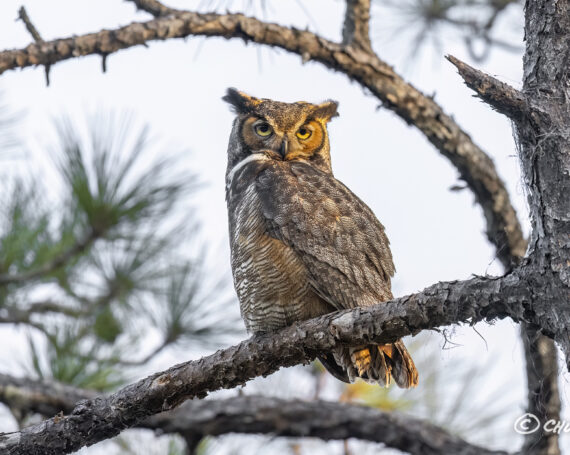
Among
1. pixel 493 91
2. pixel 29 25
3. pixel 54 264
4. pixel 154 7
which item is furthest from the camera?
pixel 54 264

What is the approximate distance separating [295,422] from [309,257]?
111 centimetres

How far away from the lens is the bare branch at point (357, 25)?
3104mm

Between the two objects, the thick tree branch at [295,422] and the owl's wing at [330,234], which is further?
the thick tree branch at [295,422]

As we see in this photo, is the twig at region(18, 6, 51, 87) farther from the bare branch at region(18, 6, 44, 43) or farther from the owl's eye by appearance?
the owl's eye

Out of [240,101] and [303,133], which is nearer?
[303,133]

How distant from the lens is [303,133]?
9.49 ft

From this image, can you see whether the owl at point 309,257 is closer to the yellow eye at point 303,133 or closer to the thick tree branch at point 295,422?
the yellow eye at point 303,133

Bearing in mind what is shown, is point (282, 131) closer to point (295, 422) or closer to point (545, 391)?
point (295, 422)

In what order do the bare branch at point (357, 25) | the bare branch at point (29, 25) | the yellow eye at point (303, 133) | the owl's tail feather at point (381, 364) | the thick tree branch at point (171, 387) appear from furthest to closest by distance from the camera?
the bare branch at point (357, 25), the yellow eye at point (303, 133), the bare branch at point (29, 25), the owl's tail feather at point (381, 364), the thick tree branch at point (171, 387)

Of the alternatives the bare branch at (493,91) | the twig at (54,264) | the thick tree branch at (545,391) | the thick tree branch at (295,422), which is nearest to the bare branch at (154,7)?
the twig at (54,264)

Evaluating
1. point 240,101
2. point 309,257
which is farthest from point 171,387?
point 240,101

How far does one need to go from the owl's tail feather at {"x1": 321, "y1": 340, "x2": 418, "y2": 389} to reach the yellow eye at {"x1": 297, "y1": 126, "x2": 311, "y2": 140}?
0.95 m

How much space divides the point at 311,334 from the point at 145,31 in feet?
4.13

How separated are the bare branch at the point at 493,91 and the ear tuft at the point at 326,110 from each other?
1.30 meters
